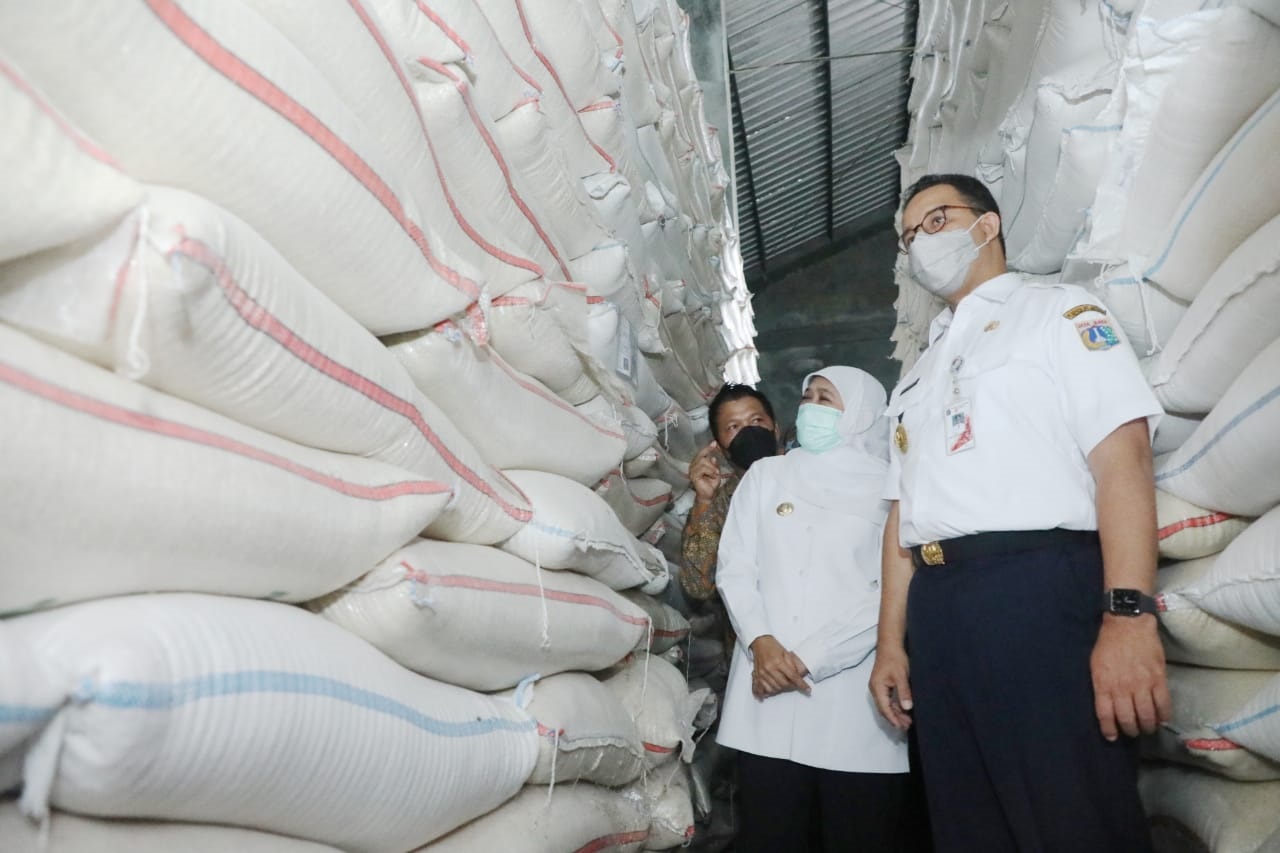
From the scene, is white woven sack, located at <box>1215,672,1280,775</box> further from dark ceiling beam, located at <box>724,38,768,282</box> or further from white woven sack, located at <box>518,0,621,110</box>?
dark ceiling beam, located at <box>724,38,768,282</box>

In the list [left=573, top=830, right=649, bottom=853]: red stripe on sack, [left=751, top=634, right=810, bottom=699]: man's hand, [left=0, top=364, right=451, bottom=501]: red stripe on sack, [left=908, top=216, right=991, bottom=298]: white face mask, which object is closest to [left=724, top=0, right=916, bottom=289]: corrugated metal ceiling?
[left=908, top=216, right=991, bottom=298]: white face mask

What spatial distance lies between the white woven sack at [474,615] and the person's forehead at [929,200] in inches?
35.1

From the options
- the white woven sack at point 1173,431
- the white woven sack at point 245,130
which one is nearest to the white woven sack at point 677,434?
the white woven sack at point 1173,431

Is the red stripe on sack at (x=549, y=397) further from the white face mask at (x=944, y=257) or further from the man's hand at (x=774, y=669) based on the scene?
the white face mask at (x=944, y=257)

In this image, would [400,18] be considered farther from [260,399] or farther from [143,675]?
[143,675]

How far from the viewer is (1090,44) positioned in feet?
6.41

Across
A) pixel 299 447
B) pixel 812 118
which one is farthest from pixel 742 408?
pixel 812 118

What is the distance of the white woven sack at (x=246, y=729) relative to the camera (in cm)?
64

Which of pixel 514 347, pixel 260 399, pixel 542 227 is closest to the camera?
pixel 260 399

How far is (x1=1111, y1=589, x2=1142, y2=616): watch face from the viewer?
4.12ft

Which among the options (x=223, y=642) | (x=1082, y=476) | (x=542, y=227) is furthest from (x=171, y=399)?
(x=1082, y=476)

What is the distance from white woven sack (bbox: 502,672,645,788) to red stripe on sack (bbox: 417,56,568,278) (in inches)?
28.3

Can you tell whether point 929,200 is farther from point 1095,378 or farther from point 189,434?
point 189,434

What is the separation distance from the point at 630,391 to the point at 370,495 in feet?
3.60
